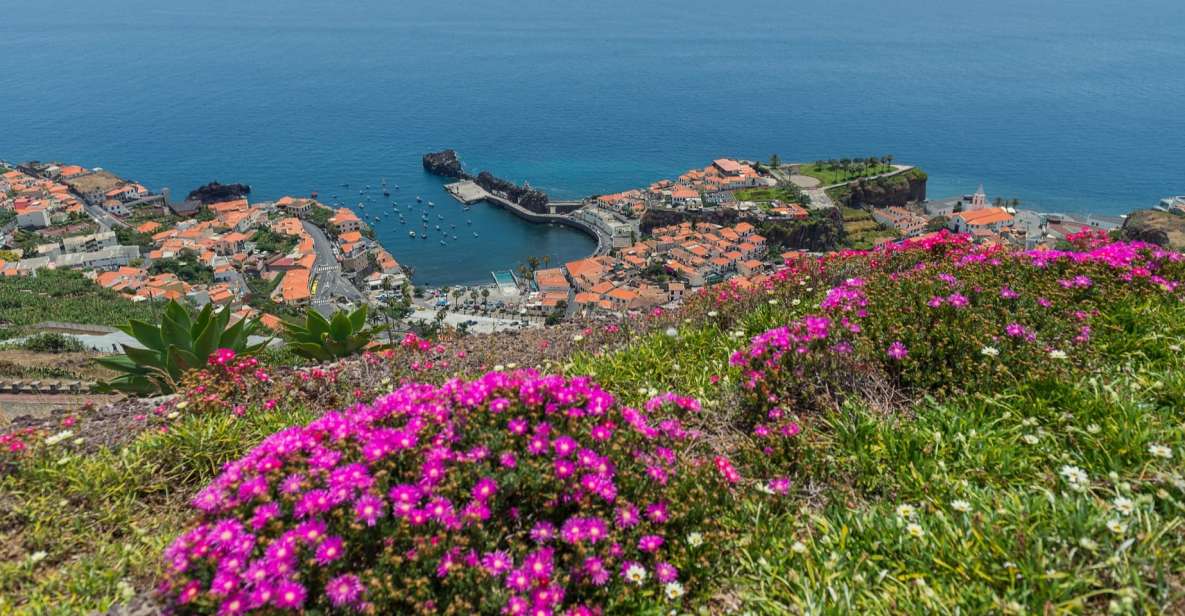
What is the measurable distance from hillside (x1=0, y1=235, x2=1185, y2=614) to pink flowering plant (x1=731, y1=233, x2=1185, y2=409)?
0.02 metres

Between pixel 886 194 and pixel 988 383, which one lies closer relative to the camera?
pixel 988 383

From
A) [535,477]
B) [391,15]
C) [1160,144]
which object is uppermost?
[391,15]

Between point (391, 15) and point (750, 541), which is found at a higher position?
point (391, 15)

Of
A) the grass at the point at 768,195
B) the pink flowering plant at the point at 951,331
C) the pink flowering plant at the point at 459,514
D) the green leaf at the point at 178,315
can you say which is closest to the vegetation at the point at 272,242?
the grass at the point at 768,195

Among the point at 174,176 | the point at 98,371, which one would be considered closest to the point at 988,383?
the point at 98,371

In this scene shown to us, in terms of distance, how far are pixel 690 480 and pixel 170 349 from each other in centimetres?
486

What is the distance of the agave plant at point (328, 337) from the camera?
6199mm

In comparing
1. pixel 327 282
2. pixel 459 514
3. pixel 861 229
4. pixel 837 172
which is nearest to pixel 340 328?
pixel 459 514

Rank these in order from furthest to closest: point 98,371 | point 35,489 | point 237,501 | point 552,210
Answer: point 552,210, point 98,371, point 35,489, point 237,501

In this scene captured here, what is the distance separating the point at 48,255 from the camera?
44.4 metres

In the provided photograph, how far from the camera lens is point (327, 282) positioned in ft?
154

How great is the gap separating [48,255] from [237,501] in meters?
54.6

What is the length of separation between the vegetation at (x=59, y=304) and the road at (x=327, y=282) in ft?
37.6

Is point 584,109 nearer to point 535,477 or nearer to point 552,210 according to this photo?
point 552,210
